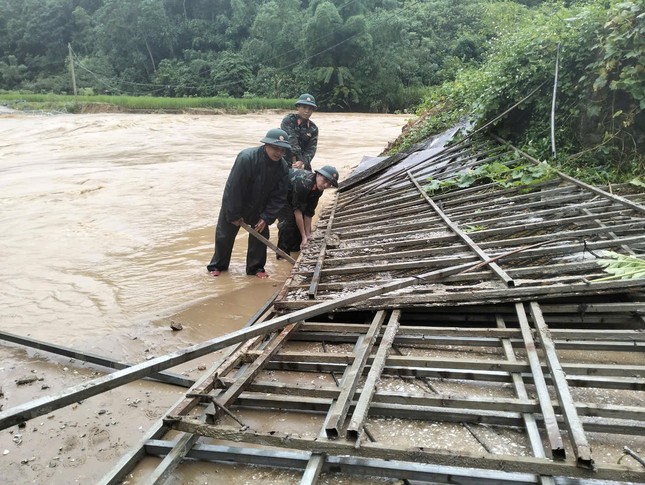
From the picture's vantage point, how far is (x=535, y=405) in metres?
2.15

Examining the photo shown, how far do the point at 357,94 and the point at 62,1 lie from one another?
32.0 metres

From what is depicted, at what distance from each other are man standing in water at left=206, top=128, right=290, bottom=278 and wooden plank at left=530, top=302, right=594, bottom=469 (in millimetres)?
2816

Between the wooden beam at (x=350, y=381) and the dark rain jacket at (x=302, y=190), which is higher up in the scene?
the dark rain jacket at (x=302, y=190)

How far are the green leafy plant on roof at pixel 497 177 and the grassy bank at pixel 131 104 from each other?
2318 centimetres

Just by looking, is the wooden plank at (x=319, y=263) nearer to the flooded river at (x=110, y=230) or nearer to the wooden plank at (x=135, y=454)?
the flooded river at (x=110, y=230)

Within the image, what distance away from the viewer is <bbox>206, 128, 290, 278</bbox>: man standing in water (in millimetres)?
4766

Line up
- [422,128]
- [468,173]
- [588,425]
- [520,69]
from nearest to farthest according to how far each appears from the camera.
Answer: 1. [588,425]
2. [468,173]
3. [520,69]
4. [422,128]

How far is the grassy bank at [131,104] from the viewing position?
26.1m

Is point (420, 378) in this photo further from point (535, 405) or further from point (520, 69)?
point (520, 69)

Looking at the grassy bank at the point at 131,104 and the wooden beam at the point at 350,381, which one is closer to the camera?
the wooden beam at the point at 350,381

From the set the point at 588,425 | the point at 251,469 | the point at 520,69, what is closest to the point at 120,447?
the point at 251,469

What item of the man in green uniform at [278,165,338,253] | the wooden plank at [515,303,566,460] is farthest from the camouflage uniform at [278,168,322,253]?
the wooden plank at [515,303,566,460]

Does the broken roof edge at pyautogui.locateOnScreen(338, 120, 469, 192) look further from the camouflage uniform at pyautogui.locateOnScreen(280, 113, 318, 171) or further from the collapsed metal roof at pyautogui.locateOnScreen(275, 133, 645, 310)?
the collapsed metal roof at pyautogui.locateOnScreen(275, 133, 645, 310)

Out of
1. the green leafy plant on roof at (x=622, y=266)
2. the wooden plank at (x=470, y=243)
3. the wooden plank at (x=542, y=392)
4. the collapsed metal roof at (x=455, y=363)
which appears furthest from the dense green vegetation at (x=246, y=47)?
the wooden plank at (x=542, y=392)
